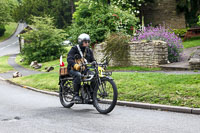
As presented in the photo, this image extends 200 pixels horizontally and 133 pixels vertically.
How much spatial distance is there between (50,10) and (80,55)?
5560 cm

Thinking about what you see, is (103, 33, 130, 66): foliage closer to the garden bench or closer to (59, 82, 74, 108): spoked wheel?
(59, 82, 74, 108): spoked wheel

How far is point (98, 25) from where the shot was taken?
20.3 meters

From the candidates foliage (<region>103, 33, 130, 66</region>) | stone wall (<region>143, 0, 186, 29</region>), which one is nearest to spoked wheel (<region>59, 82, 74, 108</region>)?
foliage (<region>103, 33, 130, 66</region>)

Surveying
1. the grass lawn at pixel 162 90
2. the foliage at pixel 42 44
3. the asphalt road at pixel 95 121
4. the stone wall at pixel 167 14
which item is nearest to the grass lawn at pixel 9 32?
the foliage at pixel 42 44

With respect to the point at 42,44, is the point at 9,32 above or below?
above

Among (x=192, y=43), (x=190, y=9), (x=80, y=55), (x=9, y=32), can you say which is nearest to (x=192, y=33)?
(x=192, y=43)

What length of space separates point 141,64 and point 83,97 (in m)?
10.1

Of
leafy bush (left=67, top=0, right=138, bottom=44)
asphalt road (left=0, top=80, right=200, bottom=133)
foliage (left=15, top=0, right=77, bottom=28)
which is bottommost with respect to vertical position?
asphalt road (left=0, top=80, right=200, bottom=133)

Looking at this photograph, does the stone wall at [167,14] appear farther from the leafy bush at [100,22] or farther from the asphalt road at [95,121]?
the asphalt road at [95,121]

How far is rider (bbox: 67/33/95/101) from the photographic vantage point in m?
7.51

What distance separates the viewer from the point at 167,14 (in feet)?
121

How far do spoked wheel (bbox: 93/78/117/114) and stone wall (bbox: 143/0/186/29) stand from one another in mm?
30914

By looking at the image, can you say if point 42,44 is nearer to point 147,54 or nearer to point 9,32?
point 147,54

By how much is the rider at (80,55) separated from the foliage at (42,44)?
22.9 meters
